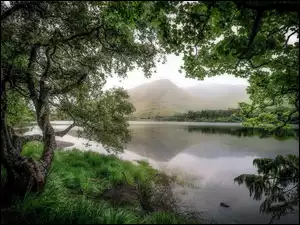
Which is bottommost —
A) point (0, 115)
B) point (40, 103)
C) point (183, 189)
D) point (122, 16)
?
point (183, 189)

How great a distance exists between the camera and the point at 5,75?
677 cm

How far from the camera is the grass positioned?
5137 mm

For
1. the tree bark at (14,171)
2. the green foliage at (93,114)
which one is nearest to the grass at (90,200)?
the tree bark at (14,171)

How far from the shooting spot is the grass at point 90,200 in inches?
202

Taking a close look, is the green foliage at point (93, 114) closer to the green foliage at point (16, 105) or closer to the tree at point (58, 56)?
the tree at point (58, 56)

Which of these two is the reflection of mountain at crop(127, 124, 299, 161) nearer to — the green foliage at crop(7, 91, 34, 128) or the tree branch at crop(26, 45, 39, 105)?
the green foliage at crop(7, 91, 34, 128)

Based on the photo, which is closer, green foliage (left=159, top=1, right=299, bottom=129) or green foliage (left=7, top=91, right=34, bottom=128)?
green foliage (left=159, top=1, right=299, bottom=129)

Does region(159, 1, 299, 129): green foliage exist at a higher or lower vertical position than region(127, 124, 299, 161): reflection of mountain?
higher

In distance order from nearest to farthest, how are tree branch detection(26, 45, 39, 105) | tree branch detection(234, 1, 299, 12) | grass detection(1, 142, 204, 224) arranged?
tree branch detection(234, 1, 299, 12)
grass detection(1, 142, 204, 224)
tree branch detection(26, 45, 39, 105)

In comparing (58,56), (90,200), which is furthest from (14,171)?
(58,56)

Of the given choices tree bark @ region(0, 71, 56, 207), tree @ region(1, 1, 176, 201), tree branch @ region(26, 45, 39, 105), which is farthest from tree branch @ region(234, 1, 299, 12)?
tree bark @ region(0, 71, 56, 207)

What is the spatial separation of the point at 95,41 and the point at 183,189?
13.0 metres

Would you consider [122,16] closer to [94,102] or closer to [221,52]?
[221,52]

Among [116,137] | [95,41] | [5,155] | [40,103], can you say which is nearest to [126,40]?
[95,41]
